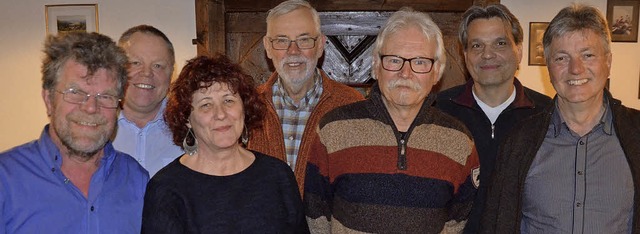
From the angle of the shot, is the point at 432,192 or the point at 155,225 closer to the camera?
the point at 155,225

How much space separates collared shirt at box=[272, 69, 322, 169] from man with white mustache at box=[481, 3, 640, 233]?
0.97 m

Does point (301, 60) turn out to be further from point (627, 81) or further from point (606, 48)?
point (627, 81)

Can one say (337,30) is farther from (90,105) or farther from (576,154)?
(90,105)

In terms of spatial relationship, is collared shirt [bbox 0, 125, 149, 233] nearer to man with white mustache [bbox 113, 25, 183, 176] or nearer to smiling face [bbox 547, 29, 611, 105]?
man with white mustache [bbox 113, 25, 183, 176]

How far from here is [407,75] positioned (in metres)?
2.12

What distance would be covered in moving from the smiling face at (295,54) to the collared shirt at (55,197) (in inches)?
38.1

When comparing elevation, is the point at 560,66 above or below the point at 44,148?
above

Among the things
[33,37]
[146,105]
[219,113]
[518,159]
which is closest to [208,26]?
[33,37]

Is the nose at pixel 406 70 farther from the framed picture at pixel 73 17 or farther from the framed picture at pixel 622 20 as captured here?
the framed picture at pixel 73 17

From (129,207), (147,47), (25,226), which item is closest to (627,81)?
(147,47)

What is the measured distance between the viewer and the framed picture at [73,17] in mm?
4469

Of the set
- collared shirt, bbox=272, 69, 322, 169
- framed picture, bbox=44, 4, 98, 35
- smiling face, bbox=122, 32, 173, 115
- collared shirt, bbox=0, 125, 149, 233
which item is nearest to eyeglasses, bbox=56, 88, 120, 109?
collared shirt, bbox=0, 125, 149, 233

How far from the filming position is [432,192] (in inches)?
82.3

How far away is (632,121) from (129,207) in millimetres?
1968
